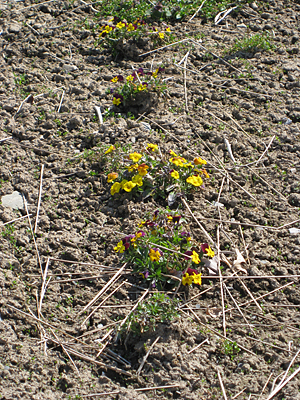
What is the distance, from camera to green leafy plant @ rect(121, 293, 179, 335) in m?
2.62

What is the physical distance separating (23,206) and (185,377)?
1894mm

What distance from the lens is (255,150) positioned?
3.89 metres

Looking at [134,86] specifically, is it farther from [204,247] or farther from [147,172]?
[204,247]

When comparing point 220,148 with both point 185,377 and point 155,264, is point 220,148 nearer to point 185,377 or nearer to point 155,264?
point 155,264

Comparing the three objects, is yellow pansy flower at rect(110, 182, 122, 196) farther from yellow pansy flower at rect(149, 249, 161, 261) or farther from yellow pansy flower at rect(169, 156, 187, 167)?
yellow pansy flower at rect(149, 249, 161, 261)

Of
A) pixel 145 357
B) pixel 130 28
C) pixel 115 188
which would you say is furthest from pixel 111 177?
pixel 130 28

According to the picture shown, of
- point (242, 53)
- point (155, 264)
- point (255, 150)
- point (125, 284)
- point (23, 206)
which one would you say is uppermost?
point (242, 53)

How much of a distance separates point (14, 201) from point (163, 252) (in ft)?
4.58

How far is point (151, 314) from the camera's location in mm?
2660

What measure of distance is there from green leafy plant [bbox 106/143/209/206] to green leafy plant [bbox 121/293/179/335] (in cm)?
Answer: 93

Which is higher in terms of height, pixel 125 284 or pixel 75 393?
Result: pixel 125 284

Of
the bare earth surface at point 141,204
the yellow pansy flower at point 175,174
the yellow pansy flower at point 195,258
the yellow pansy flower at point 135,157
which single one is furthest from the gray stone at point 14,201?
the yellow pansy flower at point 195,258

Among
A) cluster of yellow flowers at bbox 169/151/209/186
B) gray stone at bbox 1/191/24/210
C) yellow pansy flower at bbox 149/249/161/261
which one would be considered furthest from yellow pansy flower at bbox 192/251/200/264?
gray stone at bbox 1/191/24/210

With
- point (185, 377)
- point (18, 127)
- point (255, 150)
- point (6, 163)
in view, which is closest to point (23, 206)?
point (6, 163)
